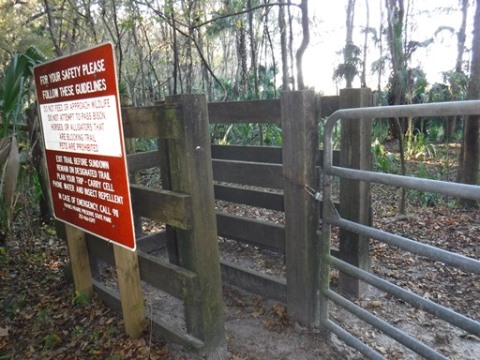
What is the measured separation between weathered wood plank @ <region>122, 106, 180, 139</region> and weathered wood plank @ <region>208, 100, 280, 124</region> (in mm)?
942

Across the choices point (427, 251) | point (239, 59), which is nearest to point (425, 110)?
point (427, 251)

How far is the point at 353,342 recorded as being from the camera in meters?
2.40

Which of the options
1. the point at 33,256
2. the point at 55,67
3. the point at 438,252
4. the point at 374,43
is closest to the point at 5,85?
the point at 55,67

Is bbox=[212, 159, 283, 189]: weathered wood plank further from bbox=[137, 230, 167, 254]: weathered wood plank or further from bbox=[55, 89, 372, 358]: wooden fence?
bbox=[137, 230, 167, 254]: weathered wood plank

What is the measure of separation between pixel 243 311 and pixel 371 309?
1038 millimetres

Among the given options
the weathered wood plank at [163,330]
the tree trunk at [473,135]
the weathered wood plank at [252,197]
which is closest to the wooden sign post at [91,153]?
the weathered wood plank at [163,330]

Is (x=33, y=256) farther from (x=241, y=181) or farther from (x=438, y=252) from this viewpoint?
(x=438, y=252)

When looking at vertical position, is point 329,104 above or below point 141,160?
above

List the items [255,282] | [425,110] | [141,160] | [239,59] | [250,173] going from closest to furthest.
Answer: [425,110] → [255,282] → [250,173] → [141,160] → [239,59]

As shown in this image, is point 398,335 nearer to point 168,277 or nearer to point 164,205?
point 168,277

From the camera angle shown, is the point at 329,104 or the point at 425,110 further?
the point at 329,104

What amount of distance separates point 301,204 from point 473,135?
400 centimetres

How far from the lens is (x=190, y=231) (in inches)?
88.7

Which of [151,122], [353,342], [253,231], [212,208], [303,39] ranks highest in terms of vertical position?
[303,39]
